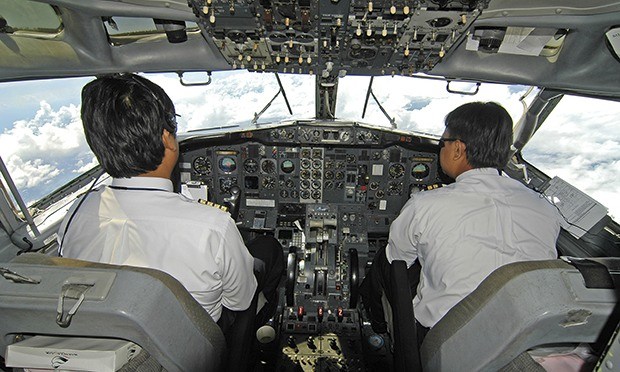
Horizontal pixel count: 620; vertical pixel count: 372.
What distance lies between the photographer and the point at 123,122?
124 centimetres

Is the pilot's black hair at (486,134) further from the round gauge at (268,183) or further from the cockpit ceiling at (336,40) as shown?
the round gauge at (268,183)

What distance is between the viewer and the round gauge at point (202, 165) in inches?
144

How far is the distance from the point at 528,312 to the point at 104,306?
3.37ft

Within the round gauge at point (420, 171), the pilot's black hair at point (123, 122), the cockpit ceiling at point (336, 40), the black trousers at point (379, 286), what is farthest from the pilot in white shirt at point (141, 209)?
the round gauge at point (420, 171)

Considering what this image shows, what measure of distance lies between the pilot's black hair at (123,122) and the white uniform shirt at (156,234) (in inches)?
3.3

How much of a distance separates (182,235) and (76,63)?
179 cm

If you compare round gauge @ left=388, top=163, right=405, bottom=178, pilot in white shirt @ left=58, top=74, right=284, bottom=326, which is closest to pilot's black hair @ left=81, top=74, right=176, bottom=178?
pilot in white shirt @ left=58, top=74, right=284, bottom=326

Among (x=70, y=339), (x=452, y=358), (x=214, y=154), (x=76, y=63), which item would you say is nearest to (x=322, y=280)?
(x=214, y=154)

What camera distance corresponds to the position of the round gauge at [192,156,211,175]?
365 cm

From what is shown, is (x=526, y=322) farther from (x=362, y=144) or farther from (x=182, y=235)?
(x=362, y=144)

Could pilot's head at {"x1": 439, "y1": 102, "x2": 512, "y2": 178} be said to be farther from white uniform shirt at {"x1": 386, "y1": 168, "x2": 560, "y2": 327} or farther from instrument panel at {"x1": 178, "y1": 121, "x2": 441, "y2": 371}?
instrument panel at {"x1": 178, "y1": 121, "x2": 441, "y2": 371}

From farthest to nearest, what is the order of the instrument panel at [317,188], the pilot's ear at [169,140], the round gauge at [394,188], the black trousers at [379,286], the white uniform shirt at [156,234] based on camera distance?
the round gauge at [394,188] < the instrument panel at [317,188] < the black trousers at [379,286] < the pilot's ear at [169,140] < the white uniform shirt at [156,234]

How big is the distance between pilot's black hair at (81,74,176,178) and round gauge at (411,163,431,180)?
285cm

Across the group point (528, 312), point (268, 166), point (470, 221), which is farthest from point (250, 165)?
point (528, 312)
